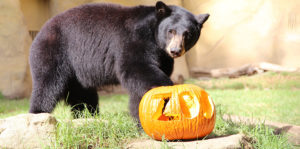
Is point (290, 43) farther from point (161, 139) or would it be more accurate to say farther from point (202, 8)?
point (161, 139)

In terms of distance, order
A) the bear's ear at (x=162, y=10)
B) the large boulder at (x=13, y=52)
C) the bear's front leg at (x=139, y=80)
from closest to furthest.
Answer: the bear's front leg at (x=139, y=80), the bear's ear at (x=162, y=10), the large boulder at (x=13, y=52)

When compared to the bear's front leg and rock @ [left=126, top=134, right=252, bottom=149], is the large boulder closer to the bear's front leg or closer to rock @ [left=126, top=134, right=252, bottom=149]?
the bear's front leg

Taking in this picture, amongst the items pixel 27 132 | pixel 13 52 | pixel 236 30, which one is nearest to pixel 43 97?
pixel 27 132

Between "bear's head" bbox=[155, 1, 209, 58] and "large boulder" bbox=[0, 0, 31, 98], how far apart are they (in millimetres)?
5642

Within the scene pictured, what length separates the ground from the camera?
9.32 ft

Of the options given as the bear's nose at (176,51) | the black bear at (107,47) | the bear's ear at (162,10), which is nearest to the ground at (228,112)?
the black bear at (107,47)

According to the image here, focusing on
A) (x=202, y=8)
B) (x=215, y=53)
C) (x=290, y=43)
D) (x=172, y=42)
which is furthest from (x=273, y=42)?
(x=172, y=42)

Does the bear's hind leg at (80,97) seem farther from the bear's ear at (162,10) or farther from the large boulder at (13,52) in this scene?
the large boulder at (13,52)

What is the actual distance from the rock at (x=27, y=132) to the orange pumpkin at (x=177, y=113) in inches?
35.0

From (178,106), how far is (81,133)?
39.4 inches

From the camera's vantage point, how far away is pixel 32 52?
13.2 feet

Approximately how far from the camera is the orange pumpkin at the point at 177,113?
9.02 feet

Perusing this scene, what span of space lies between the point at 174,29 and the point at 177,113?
1.27 m

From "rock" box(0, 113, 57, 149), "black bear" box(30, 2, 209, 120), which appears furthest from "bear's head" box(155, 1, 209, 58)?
"rock" box(0, 113, 57, 149)
